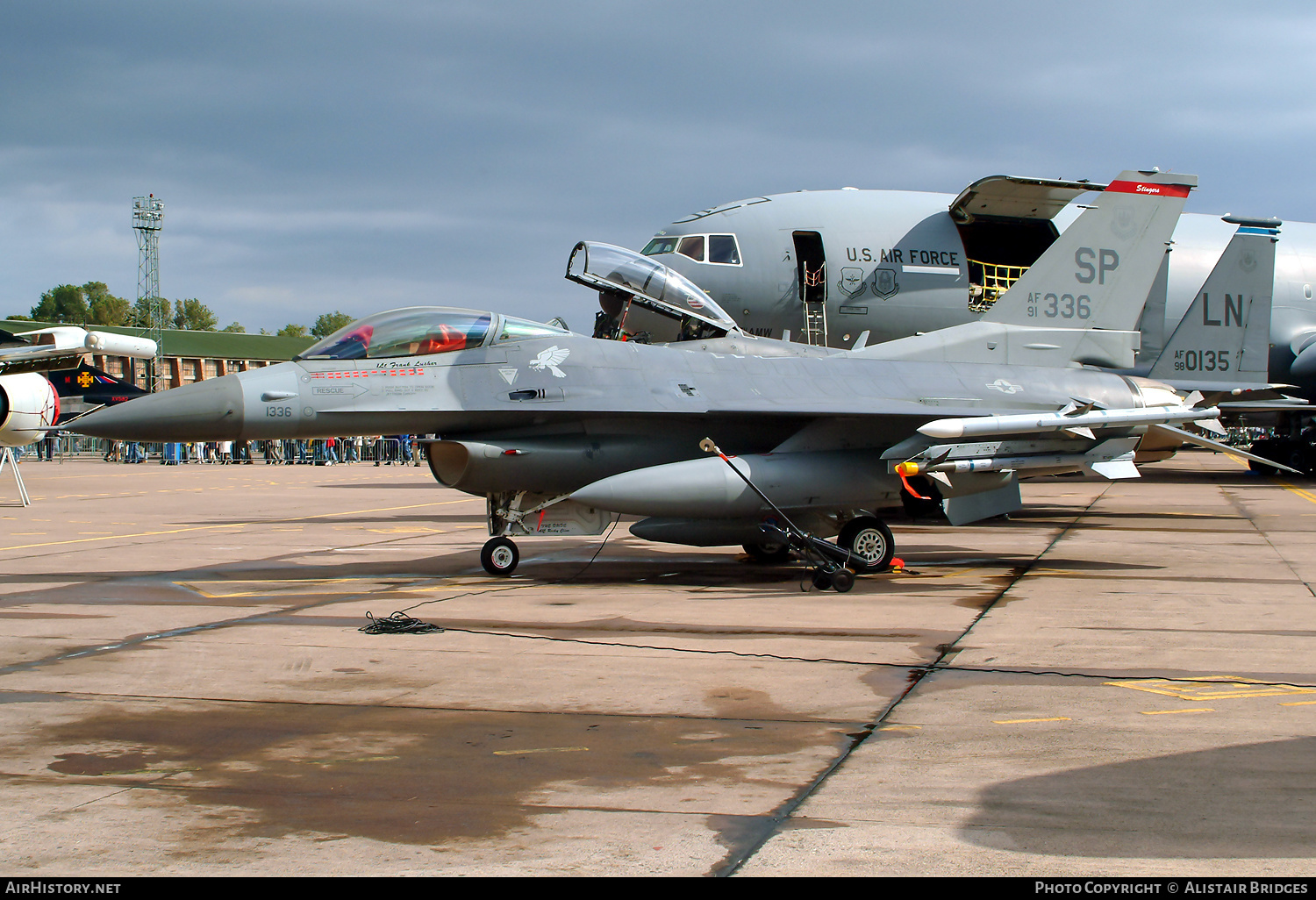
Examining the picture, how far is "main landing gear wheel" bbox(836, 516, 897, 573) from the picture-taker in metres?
11.3

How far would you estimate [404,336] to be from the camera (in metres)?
10.8

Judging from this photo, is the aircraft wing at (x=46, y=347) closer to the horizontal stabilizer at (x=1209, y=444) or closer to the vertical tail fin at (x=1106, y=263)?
the vertical tail fin at (x=1106, y=263)

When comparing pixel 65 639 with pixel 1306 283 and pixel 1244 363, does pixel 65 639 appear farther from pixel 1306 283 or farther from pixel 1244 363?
pixel 1306 283

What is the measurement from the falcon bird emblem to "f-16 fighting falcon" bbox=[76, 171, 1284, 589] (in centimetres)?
2

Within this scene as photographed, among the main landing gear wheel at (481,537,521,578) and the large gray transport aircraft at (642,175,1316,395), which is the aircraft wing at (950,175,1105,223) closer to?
the large gray transport aircraft at (642,175,1316,395)

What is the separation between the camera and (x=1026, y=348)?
45.3 feet

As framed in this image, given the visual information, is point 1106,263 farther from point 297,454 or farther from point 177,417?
point 297,454

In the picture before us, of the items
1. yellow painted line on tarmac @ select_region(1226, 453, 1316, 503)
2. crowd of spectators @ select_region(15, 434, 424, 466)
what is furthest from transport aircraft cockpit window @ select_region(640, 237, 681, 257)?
crowd of spectators @ select_region(15, 434, 424, 466)

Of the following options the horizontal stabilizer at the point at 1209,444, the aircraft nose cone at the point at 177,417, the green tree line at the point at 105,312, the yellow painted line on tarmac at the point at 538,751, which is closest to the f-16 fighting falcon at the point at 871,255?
the horizontal stabilizer at the point at 1209,444

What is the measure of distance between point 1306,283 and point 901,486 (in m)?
19.3

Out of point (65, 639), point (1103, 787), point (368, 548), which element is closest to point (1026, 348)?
point (368, 548)

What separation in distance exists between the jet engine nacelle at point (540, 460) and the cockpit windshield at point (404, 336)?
1058 mm

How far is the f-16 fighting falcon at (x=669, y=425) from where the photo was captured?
1032 centimetres

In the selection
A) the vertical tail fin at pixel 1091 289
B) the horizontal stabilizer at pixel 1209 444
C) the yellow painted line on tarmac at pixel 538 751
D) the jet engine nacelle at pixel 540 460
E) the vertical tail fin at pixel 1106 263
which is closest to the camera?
the yellow painted line on tarmac at pixel 538 751
